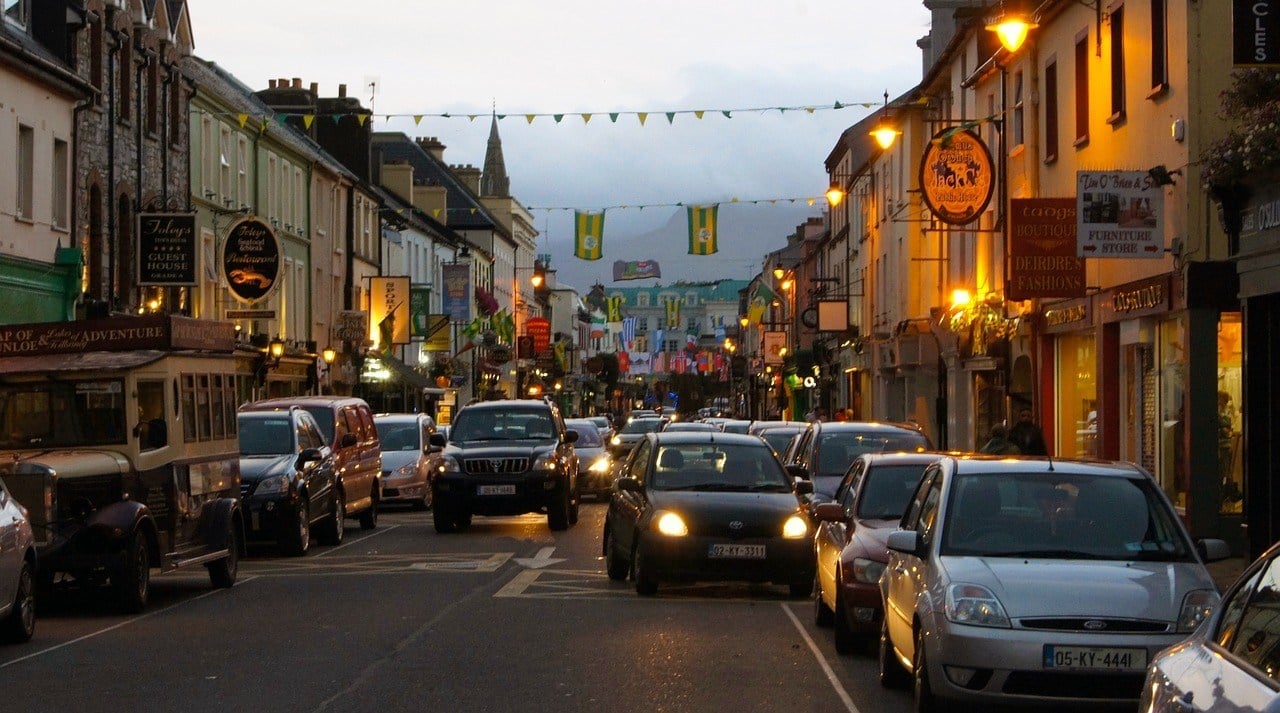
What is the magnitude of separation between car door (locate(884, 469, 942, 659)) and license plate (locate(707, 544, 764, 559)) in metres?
4.76

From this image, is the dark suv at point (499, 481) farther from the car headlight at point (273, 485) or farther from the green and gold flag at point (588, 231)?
the green and gold flag at point (588, 231)

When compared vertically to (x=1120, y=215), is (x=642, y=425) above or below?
below

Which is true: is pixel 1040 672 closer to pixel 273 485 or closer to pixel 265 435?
pixel 273 485

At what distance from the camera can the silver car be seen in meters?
9.13

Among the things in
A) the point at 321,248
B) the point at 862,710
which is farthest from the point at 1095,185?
the point at 321,248

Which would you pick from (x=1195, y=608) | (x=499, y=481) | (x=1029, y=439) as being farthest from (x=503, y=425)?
(x=1195, y=608)

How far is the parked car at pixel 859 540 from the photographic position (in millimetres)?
12578

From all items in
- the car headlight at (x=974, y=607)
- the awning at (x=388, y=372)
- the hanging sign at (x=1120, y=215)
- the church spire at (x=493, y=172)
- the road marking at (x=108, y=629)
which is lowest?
the road marking at (x=108, y=629)

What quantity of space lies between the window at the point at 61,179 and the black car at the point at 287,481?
10200mm

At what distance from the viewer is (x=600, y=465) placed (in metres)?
36.6

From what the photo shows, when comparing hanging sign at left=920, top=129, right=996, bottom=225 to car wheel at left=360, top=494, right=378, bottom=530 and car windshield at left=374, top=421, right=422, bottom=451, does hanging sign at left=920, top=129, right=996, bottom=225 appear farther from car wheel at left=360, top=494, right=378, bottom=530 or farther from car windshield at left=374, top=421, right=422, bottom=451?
car windshield at left=374, top=421, right=422, bottom=451

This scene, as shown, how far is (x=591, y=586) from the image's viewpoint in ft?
58.9

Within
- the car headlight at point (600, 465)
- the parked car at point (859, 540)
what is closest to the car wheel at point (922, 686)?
the parked car at point (859, 540)

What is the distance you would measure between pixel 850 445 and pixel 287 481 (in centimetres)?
672
